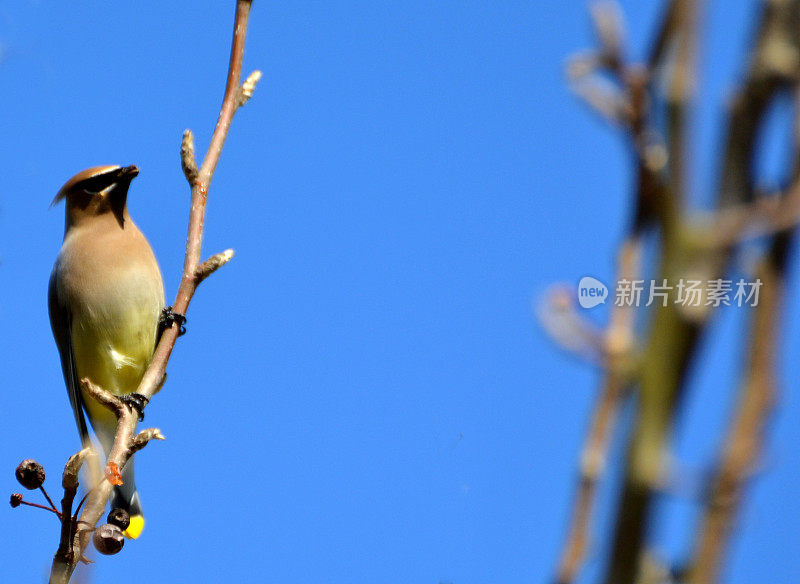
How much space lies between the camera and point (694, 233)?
18.3 inches

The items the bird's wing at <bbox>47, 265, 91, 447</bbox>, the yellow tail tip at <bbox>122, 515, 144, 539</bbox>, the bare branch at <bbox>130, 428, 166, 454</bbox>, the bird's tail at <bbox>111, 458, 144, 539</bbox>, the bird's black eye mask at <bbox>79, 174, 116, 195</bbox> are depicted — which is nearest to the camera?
the bare branch at <bbox>130, 428, 166, 454</bbox>

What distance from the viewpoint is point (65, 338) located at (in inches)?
185

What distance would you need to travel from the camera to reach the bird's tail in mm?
4207

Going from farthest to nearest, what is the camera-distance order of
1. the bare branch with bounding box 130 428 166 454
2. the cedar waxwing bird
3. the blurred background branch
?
the cedar waxwing bird
the bare branch with bounding box 130 428 166 454
the blurred background branch

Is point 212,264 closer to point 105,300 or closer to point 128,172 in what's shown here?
point 105,300

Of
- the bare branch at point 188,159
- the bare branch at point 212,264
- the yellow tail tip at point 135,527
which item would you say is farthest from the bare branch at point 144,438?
the yellow tail tip at point 135,527

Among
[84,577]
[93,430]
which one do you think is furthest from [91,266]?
[84,577]

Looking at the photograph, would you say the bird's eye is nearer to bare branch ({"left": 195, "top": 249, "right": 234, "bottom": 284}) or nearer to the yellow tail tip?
the yellow tail tip

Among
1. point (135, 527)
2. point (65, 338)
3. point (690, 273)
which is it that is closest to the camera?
point (690, 273)

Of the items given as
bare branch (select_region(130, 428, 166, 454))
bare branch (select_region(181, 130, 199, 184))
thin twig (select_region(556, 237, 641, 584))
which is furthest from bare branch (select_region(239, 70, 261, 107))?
thin twig (select_region(556, 237, 641, 584))

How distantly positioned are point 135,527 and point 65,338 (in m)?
1.04

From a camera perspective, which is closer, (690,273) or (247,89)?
(690,273)

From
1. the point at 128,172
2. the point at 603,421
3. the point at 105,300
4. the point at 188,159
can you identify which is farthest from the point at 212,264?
the point at 128,172

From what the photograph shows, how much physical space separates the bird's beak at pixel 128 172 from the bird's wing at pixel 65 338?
56 cm
